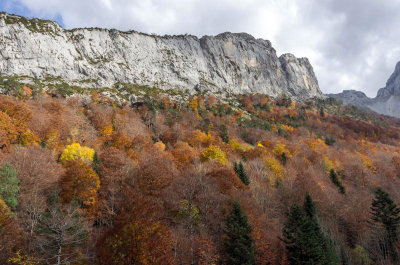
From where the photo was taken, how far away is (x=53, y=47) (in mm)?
115125

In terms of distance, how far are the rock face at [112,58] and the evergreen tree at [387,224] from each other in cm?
12010

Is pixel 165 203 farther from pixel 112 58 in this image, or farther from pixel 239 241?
pixel 112 58

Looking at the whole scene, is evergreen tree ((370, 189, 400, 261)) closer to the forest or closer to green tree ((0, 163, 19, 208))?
the forest

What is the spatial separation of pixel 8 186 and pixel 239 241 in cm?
2541

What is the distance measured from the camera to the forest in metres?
18.1

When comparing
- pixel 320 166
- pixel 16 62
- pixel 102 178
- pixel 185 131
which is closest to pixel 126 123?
pixel 185 131

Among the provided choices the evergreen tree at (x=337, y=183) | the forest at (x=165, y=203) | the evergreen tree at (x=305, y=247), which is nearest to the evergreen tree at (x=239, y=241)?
the forest at (x=165, y=203)

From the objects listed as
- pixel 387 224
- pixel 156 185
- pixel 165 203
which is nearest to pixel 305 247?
pixel 165 203

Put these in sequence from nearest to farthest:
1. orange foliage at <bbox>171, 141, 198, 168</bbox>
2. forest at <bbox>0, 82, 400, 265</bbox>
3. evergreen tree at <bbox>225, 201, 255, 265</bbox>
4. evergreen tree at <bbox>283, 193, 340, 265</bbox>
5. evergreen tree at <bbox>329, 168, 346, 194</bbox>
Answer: forest at <bbox>0, 82, 400, 265</bbox>, evergreen tree at <bbox>225, 201, 255, 265</bbox>, evergreen tree at <bbox>283, 193, 340, 265</bbox>, orange foliage at <bbox>171, 141, 198, 168</bbox>, evergreen tree at <bbox>329, 168, 346, 194</bbox>

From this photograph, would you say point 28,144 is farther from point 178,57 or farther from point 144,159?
point 178,57

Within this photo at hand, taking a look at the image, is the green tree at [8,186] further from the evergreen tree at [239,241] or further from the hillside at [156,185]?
the evergreen tree at [239,241]

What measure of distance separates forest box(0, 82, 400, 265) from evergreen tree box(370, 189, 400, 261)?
19 centimetres

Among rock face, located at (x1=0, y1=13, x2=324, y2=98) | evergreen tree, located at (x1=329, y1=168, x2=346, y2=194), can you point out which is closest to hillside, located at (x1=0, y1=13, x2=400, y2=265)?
evergreen tree, located at (x1=329, y1=168, x2=346, y2=194)

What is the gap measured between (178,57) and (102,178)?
14978 centimetres
